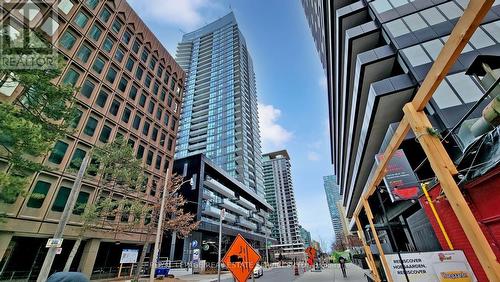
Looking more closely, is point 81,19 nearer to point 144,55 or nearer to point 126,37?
point 126,37

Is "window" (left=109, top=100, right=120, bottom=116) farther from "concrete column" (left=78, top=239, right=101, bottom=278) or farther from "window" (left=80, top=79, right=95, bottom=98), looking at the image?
"concrete column" (left=78, top=239, right=101, bottom=278)

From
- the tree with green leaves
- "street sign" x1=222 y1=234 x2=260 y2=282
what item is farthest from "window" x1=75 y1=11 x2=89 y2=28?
"street sign" x1=222 y1=234 x2=260 y2=282

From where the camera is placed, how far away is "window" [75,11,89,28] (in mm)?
23581

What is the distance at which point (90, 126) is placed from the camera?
74.9ft

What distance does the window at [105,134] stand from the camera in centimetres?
2380

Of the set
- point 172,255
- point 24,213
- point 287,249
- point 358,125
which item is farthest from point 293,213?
point 24,213

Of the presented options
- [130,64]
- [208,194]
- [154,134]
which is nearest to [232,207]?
[208,194]

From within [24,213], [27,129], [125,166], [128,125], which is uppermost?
[128,125]

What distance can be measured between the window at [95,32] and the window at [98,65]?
2.31 metres

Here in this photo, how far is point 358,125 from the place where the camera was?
2300cm

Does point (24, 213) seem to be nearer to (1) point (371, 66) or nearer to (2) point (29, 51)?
(2) point (29, 51)

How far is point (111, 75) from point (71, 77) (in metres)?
5.02

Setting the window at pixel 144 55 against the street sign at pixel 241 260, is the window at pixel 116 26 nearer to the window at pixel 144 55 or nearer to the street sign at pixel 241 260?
the window at pixel 144 55

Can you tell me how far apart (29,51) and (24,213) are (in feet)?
45.2
